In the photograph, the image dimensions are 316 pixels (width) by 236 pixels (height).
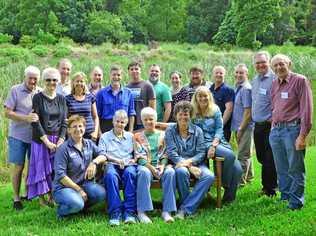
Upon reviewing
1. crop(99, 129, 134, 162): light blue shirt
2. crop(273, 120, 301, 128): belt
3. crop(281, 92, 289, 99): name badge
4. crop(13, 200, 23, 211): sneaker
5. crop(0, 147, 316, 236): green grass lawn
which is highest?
Result: crop(281, 92, 289, 99): name badge

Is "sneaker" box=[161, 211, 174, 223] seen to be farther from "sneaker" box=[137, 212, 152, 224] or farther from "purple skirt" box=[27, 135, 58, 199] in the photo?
"purple skirt" box=[27, 135, 58, 199]

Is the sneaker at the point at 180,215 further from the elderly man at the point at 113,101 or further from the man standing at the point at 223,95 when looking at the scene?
the man standing at the point at 223,95

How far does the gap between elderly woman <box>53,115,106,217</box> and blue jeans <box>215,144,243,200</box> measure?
1.32 m

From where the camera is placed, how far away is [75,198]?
18.6 feet

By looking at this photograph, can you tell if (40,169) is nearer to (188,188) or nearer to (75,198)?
(75,198)

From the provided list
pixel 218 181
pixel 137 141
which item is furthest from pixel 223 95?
pixel 137 141

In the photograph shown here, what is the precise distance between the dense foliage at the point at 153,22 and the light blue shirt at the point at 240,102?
30.1 metres

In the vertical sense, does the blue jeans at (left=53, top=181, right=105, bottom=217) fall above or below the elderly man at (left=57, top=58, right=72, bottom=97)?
below

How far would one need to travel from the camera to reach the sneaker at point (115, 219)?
18.0 feet

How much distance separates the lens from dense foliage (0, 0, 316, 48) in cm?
4284

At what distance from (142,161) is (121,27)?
4294cm

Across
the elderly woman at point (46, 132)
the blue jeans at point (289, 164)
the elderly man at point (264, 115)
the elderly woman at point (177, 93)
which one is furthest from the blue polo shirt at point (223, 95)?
the elderly woman at point (46, 132)

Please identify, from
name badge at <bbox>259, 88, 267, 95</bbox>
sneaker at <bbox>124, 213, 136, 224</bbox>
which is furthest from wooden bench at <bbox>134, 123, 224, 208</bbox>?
name badge at <bbox>259, 88, 267, 95</bbox>

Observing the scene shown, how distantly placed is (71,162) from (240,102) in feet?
7.93
